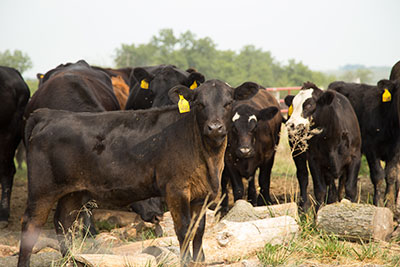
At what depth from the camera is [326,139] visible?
7.33 meters

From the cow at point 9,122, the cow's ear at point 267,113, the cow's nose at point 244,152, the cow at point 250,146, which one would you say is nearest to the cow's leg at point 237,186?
the cow at point 250,146

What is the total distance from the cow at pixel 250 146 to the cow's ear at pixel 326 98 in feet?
2.29

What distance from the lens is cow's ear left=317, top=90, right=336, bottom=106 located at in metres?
7.25

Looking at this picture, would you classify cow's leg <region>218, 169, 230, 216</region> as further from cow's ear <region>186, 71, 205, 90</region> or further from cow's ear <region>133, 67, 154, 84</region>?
cow's ear <region>133, 67, 154, 84</region>

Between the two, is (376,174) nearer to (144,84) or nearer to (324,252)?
(324,252)

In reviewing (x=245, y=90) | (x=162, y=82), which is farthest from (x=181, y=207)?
(x=162, y=82)

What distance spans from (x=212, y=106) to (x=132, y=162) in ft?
2.97

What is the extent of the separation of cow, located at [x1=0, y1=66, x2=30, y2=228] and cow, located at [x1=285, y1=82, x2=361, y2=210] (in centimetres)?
441

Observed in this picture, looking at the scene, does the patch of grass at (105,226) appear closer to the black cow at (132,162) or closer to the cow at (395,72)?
the black cow at (132,162)

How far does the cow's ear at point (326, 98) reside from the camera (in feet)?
23.8

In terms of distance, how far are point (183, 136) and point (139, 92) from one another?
3.54 metres

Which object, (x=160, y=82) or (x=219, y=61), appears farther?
(x=219, y=61)

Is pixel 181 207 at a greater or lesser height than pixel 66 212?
greater

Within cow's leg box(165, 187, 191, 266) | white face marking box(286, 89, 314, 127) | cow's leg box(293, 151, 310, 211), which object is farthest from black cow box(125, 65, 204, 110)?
cow's leg box(165, 187, 191, 266)
